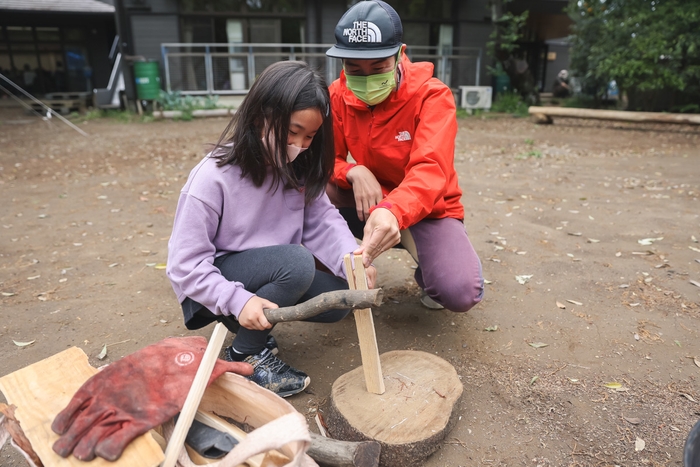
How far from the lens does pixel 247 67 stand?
1323 centimetres

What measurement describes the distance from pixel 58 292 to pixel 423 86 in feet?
8.26

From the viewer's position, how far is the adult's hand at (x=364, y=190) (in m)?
2.61

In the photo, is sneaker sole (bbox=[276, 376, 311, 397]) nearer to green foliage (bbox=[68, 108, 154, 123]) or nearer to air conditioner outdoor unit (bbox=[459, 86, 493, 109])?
green foliage (bbox=[68, 108, 154, 123])

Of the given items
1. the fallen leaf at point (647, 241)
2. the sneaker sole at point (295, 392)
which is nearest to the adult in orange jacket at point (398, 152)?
the sneaker sole at point (295, 392)

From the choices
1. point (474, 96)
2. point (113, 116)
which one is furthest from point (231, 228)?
point (474, 96)

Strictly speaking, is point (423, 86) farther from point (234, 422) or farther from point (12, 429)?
point (12, 429)

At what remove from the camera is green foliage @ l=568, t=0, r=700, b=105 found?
1055 cm

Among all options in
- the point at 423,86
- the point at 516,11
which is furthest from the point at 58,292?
the point at 516,11

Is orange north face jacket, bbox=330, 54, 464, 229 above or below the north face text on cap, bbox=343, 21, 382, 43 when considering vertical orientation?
below

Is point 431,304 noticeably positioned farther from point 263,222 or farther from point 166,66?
point 166,66

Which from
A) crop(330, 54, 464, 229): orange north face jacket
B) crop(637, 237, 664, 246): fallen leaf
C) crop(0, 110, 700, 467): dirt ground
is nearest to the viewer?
crop(0, 110, 700, 467): dirt ground

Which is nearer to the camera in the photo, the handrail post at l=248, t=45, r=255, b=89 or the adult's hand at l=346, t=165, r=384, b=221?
the adult's hand at l=346, t=165, r=384, b=221

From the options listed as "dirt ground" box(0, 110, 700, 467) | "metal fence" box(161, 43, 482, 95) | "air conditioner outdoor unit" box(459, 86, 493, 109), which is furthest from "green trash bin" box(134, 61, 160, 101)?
"air conditioner outdoor unit" box(459, 86, 493, 109)

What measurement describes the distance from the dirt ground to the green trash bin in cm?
648
